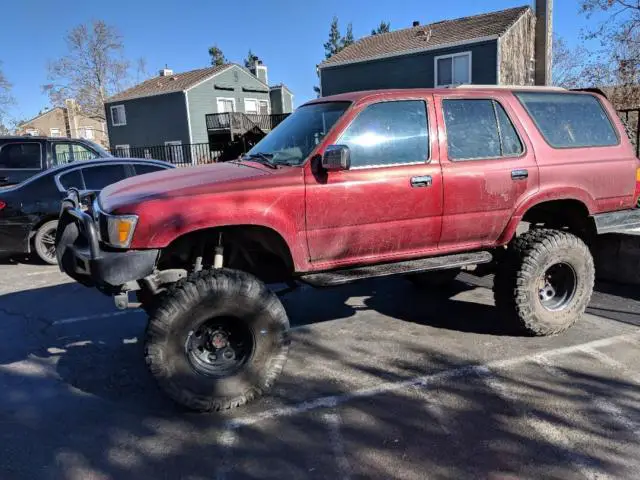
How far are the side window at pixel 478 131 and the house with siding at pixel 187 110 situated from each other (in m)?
26.4

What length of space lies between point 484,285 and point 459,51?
19.5 meters

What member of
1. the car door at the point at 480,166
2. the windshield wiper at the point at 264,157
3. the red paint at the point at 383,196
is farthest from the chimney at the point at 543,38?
the windshield wiper at the point at 264,157

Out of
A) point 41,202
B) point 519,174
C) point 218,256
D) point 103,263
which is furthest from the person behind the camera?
point 41,202

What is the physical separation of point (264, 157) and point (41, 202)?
16.2ft

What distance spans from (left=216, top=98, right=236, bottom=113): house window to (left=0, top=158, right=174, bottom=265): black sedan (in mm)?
28977

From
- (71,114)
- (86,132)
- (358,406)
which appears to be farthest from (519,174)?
(86,132)

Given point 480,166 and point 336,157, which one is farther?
point 480,166

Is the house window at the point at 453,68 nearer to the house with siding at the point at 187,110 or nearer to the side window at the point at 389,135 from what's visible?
the house with siding at the point at 187,110

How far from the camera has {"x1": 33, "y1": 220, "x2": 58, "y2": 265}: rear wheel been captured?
7.64 metres

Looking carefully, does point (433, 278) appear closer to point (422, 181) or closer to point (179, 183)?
point (422, 181)

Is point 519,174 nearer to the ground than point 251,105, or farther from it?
nearer to the ground

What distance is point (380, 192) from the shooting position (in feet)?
12.7

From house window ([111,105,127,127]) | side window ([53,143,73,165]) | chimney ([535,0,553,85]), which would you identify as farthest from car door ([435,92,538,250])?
house window ([111,105,127,127])

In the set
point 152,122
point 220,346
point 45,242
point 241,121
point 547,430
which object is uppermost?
point 152,122
